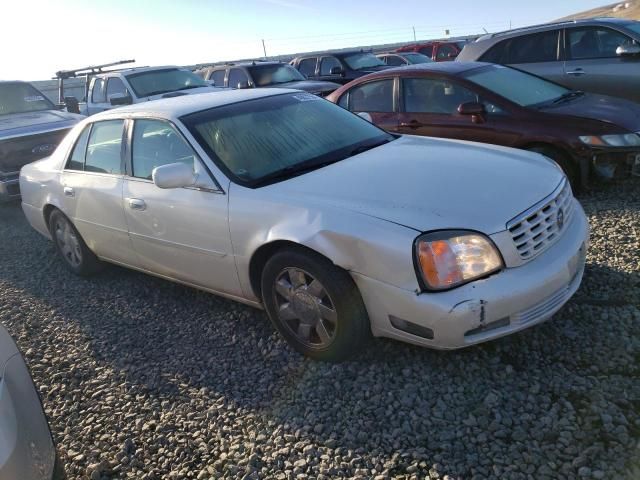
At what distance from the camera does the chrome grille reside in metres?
2.88

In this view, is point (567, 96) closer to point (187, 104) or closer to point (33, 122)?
point (187, 104)

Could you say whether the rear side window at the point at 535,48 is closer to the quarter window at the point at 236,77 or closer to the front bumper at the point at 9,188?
the quarter window at the point at 236,77

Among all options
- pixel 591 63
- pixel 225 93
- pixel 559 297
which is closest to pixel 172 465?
pixel 559 297

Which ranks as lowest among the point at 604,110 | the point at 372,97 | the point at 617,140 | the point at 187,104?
the point at 617,140

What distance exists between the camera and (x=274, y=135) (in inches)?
153

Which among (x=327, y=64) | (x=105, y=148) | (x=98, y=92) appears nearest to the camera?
(x=105, y=148)

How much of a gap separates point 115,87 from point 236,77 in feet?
9.07

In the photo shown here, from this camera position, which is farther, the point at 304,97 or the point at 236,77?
the point at 236,77

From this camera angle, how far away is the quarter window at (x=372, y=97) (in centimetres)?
654

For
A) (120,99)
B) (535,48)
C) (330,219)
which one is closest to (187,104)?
(330,219)

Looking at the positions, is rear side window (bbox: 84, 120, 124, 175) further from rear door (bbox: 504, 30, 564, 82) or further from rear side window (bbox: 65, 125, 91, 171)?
rear door (bbox: 504, 30, 564, 82)

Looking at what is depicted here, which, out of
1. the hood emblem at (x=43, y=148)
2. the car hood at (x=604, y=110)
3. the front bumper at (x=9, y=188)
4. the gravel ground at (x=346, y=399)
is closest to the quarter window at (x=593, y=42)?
the car hood at (x=604, y=110)

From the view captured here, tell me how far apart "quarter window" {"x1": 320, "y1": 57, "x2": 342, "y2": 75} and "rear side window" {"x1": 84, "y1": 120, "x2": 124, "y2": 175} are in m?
9.84

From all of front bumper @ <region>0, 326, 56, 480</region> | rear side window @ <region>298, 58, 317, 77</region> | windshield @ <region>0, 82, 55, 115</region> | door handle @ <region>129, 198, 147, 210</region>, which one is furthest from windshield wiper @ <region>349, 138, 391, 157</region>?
rear side window @ <region>298, 58, 317, 77</region>
